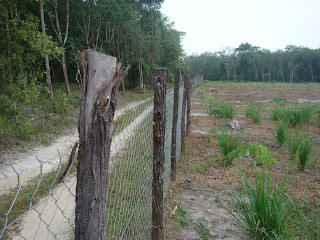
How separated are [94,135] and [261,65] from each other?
70.8 meters

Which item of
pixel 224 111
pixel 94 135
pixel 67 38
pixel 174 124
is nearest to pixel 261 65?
pixel 67 38

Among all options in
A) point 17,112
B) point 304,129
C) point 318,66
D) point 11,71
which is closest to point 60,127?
point 17,112

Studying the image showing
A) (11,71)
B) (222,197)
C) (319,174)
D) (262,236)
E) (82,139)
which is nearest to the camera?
(82,139)

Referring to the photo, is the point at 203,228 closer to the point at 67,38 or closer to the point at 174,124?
the point at 174,124

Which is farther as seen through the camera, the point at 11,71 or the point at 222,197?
the point at 11,71

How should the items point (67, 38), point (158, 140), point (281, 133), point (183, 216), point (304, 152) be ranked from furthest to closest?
point (67, 38) → point (281, 133) → point (304, 152) → point (183, 216) → point (158, 140)

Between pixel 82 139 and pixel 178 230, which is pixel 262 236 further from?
pixel 82 139

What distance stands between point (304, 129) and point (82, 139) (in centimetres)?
869

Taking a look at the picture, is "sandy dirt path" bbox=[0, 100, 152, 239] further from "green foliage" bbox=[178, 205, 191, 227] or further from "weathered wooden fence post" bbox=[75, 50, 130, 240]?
"green foliage" bbox=[178, 205, 191, 227]

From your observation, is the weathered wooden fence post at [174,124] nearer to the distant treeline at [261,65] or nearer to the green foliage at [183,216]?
the green foliage at [183,216]

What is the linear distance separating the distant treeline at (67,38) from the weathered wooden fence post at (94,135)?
2.29 meters

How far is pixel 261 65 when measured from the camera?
2586 inches

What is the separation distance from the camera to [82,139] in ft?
3.29

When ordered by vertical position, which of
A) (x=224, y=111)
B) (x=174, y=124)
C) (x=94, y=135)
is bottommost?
(x=224, y=111)
